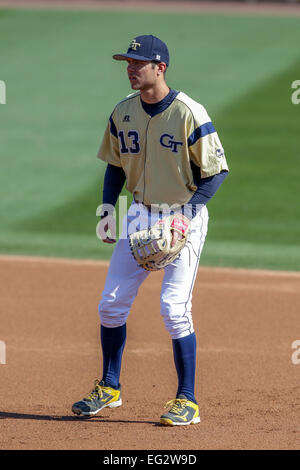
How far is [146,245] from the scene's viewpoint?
15.8 ft

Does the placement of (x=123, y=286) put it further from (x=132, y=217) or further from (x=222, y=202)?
(x=222, y=202)

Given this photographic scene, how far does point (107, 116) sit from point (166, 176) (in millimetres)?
10693

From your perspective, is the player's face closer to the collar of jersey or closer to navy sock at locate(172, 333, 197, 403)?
the collar of jersey

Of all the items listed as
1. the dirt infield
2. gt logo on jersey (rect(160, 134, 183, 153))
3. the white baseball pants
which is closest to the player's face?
gt logo on jersey (rect(160, 134, 183, 153))

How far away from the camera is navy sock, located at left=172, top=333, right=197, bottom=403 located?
5.03 m

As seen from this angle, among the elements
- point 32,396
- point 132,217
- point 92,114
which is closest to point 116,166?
point 132,217

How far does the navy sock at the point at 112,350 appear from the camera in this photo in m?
5.31

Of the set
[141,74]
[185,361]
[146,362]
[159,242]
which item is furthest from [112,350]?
[141,74]

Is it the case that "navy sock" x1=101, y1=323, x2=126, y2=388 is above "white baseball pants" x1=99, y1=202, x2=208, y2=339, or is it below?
below

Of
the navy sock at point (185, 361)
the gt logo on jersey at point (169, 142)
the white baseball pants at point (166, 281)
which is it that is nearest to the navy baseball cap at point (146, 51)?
the gt logo on jersey at point (169, 142)

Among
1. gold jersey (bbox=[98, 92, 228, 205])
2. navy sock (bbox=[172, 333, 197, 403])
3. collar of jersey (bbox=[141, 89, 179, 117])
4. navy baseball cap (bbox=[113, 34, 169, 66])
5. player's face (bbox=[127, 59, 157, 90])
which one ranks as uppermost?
navy baseball cap (bbox=[113, 34, 169, 66])

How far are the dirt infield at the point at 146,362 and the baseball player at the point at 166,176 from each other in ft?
1.09

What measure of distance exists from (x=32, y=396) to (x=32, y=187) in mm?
6844

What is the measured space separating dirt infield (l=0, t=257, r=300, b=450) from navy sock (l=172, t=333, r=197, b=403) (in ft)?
0.75
